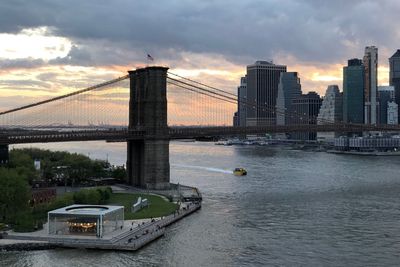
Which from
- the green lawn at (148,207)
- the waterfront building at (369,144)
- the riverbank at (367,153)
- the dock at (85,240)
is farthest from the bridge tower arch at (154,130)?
the waterfront building at (369,144)

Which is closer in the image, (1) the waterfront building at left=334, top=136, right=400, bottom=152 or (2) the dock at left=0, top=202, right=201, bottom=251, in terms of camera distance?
(2) the dock at left=0, top=202, right=201, bottom=251

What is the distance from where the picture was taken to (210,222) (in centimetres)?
4375

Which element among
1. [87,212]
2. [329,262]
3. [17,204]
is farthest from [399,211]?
[17,204]

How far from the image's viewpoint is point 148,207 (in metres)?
48.2

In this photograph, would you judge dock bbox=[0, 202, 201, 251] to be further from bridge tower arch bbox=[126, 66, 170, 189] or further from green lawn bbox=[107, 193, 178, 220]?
bridge tower arch bbox=[126, 66, 170, 189]

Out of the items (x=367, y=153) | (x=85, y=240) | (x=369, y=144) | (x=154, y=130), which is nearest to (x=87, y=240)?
(x=85, y=240)

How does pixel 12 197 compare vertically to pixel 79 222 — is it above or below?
above

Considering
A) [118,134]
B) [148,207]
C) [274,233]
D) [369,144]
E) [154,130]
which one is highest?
[154,130]

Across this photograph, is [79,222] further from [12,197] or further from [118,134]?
[118,134]

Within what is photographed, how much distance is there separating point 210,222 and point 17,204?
13.8 metres

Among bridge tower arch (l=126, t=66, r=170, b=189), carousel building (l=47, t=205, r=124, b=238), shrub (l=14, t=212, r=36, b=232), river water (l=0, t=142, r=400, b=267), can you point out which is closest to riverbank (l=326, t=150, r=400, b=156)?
river water (l=0, t=142, r=400, b=267)

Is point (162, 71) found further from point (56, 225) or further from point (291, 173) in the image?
point (291, 173)

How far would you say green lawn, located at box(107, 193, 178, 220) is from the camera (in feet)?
147

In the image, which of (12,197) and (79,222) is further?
(12,197)
